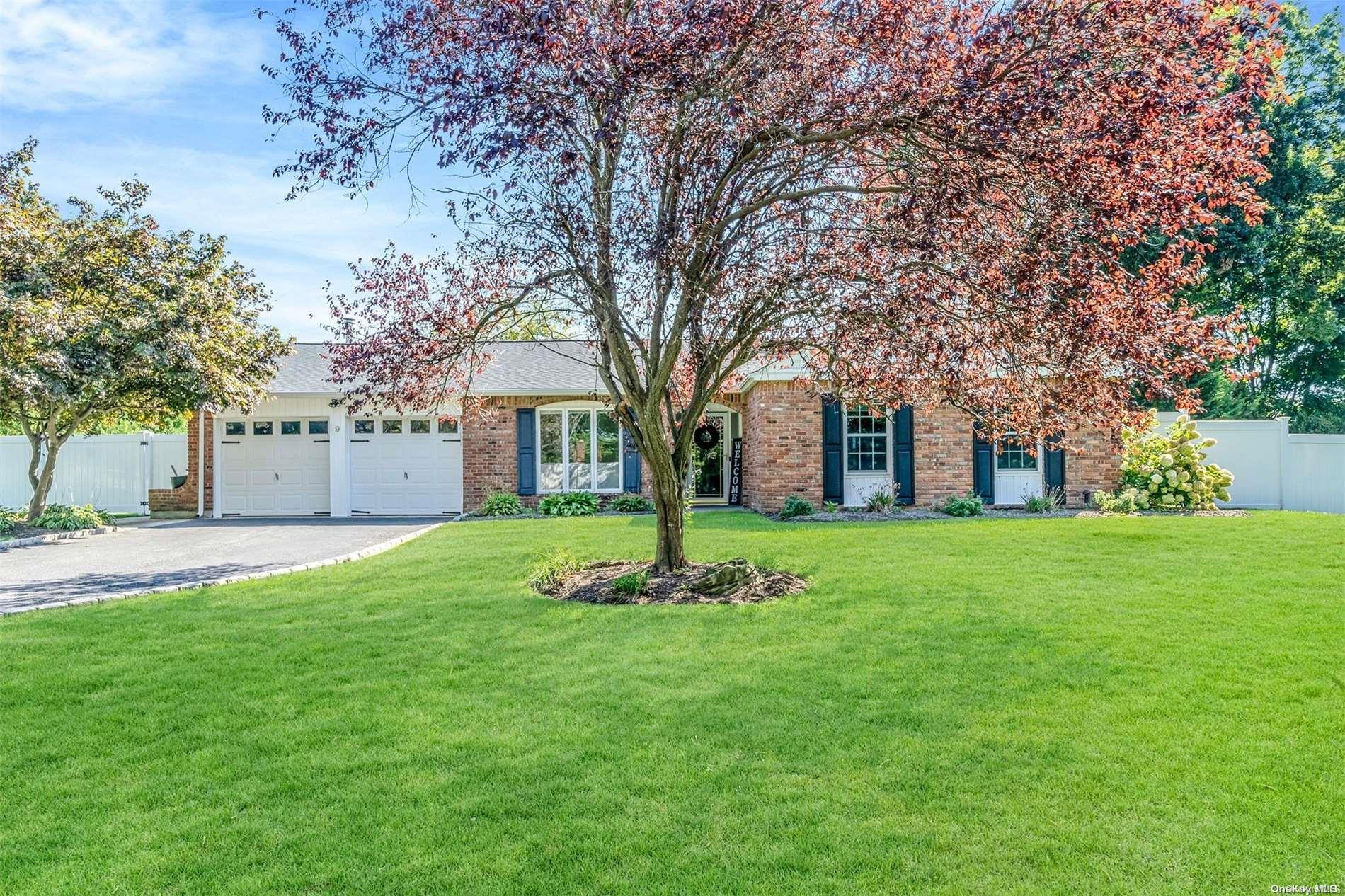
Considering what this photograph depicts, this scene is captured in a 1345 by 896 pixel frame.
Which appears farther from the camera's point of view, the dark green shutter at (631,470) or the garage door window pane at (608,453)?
the garage door window pane at (608,453)

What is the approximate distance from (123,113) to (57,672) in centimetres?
825

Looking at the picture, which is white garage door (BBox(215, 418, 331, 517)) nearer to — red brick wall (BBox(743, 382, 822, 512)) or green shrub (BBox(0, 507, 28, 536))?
green shrub (BBox(0, 507, 28, 536))

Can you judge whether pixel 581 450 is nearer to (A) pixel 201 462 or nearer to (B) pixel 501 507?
(B) pixel 501 507

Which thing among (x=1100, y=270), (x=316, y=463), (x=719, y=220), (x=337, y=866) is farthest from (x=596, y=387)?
(x=337, y=866)

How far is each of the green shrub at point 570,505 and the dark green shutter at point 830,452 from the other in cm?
470

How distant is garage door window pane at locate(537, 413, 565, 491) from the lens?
58.5ft

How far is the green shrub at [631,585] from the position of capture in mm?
7531

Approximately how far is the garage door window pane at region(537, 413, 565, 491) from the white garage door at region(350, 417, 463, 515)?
178 centimetres

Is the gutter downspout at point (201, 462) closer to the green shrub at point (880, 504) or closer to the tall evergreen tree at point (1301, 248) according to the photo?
the green shrub at point (880, 504)

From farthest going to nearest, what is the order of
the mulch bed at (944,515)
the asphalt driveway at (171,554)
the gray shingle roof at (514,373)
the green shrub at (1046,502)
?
1. the gray shingle roof at (514,373)
2. the green shrub at (1046,502)
3. the mulch bed at (944,515)
4. the asphalt driveway at (171,554)

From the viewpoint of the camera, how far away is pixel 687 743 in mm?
3963

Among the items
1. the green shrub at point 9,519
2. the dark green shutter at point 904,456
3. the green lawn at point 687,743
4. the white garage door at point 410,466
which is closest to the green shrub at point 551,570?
the green lawn at point 687,743

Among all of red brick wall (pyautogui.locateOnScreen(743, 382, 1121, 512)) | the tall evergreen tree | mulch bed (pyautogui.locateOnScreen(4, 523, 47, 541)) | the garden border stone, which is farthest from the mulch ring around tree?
the tall evergreen tree

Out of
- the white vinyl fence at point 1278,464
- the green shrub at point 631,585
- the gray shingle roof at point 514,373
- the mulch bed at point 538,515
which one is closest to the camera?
the green shrub at point 631,585
